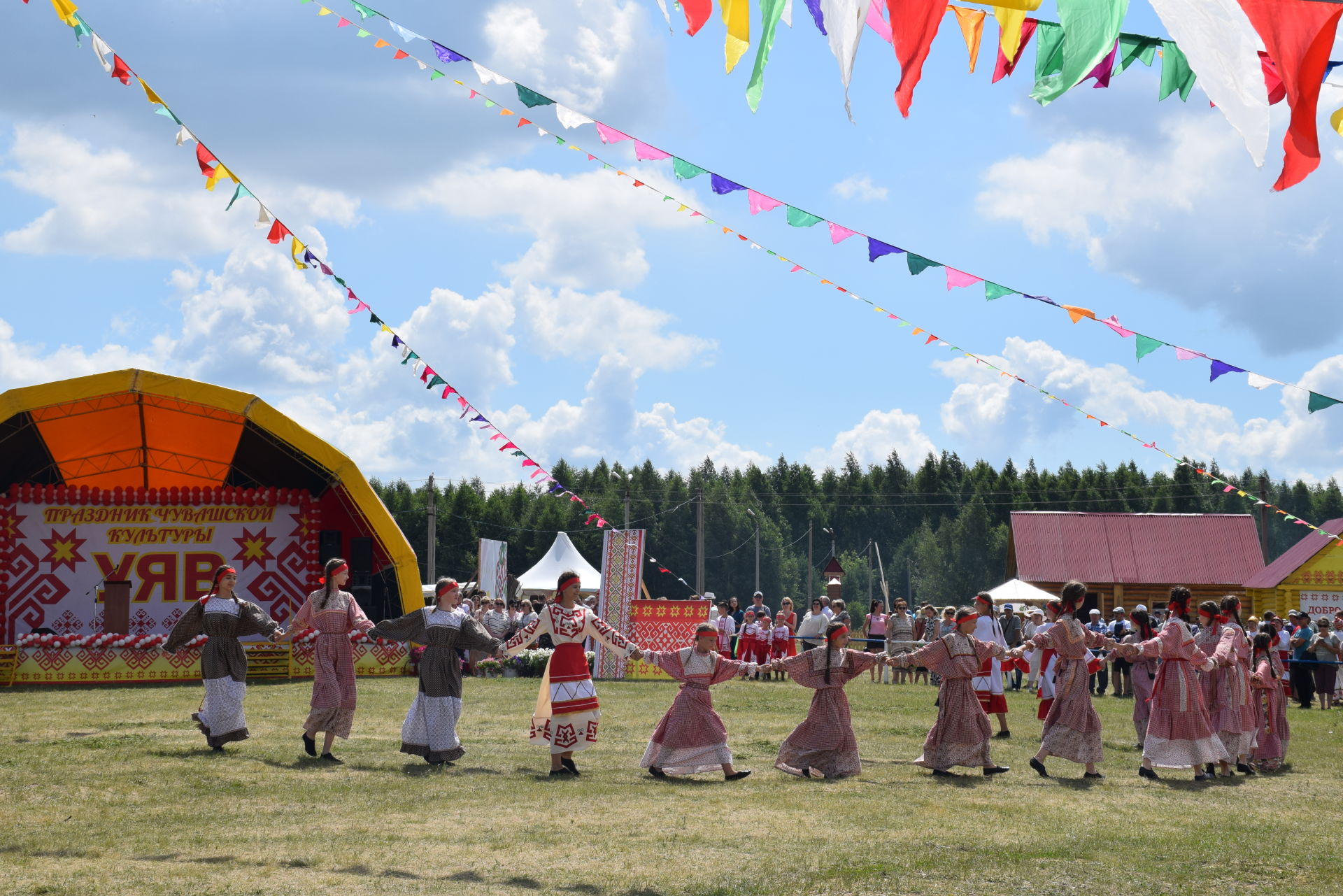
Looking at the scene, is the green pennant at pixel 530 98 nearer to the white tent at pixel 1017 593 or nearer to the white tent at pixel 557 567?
the white tent at pixel 1017 593

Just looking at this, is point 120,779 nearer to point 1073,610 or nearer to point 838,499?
point 1073,610

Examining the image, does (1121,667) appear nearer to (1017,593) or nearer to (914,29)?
(1017,593)

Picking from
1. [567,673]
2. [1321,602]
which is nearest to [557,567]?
[1321,602]

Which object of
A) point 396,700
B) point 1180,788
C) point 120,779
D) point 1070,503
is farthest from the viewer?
point 1070,503

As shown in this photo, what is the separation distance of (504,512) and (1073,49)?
6905cm

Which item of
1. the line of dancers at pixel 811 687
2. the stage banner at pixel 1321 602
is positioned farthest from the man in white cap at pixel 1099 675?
the stage banner at pixel 1321 602

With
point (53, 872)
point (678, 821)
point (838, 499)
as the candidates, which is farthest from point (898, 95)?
point (838, 499)

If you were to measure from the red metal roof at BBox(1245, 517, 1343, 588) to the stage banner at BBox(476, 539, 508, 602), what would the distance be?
20.7 metres

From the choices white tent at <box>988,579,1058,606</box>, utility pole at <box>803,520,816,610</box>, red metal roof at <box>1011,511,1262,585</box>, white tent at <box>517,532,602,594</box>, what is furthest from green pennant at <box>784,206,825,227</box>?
utility pole at <box>803,520,816,610</box>

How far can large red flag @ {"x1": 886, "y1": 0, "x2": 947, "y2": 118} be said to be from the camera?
5215 mm

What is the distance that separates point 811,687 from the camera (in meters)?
9.89

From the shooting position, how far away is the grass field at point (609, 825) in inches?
240

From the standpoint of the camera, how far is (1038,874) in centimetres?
629

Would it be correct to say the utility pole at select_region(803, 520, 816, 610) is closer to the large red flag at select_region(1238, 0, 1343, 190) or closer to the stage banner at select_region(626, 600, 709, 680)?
the stage banner at select_region(626, 600, 709, 680)
